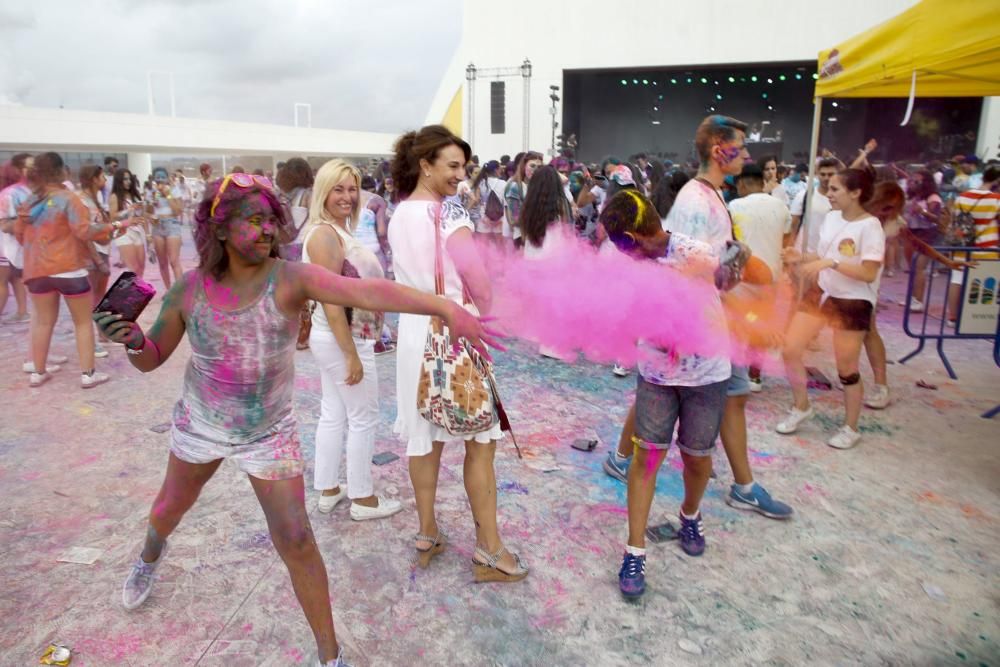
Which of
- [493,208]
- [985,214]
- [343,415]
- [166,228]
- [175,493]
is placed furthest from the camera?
[166,228]

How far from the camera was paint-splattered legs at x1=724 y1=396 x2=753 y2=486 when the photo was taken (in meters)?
3.40

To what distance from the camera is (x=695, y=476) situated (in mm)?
2980

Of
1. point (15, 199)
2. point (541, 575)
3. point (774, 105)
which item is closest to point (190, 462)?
point (541, 575)

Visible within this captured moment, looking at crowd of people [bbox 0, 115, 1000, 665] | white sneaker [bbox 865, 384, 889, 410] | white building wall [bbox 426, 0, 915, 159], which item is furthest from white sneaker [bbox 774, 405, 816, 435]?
white building wall [bbox 426, 0, 915, 159]

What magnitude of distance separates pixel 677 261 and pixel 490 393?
938 millimetres

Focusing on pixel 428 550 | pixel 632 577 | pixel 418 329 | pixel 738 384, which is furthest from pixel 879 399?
pixel 418 329

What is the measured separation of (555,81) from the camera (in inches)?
1030

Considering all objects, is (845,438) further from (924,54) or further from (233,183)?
(233,183)

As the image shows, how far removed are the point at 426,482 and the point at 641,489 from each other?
3.20 feet

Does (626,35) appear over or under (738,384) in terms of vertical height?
over

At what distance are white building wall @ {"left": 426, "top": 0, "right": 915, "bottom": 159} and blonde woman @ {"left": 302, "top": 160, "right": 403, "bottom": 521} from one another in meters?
24.7

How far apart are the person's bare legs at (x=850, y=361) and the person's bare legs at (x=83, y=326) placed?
19.2ft

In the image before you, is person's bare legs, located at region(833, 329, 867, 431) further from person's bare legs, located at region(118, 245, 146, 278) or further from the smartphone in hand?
person's bare legs, located at region(118, 245, 146, 278)

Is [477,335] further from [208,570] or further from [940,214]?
[940,214]
